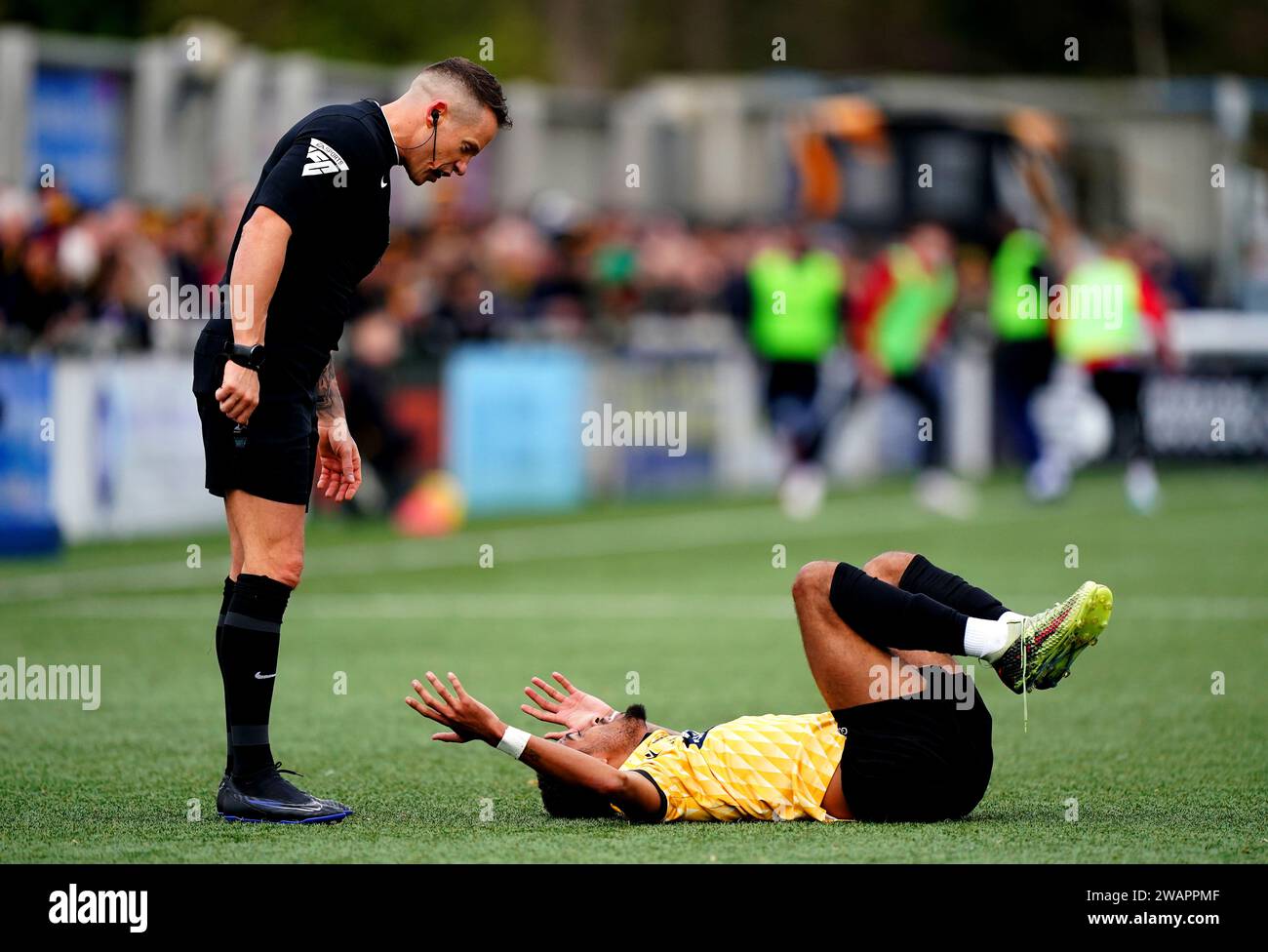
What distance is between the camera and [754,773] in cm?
622

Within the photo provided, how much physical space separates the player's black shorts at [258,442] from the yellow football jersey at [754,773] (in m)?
1.35

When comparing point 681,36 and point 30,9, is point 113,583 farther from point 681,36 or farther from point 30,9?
point 681,36

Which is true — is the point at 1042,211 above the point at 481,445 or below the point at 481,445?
above

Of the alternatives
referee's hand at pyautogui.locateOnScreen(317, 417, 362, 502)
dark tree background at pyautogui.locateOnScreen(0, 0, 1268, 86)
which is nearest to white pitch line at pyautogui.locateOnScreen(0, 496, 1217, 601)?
referee's hand at pyautogui.locateOnScreen(317, 417, 362, 502)

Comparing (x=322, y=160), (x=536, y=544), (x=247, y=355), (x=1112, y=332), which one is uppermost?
(x=1112, y=332)

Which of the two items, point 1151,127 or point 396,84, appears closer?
point 396,84

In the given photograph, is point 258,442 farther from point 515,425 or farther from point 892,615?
point 515,425

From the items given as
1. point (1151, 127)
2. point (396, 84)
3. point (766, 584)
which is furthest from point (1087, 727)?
point (1151, 127)

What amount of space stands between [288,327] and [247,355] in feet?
0.95

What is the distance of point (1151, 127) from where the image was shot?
116ft

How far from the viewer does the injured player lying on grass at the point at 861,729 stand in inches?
233
